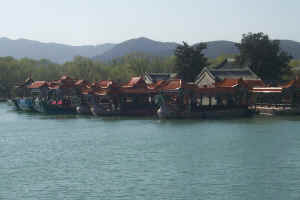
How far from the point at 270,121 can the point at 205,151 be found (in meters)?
24.7

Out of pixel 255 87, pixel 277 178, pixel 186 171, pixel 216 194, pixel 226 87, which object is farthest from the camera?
pixel 255 87

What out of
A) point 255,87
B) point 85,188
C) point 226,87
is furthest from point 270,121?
point 85,188

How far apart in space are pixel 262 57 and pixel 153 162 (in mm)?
68555

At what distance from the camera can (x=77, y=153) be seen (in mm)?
41219

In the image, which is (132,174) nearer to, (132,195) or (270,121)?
(132,195)

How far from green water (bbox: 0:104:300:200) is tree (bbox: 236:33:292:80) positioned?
4256cm

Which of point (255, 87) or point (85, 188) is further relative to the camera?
point (255, 87)

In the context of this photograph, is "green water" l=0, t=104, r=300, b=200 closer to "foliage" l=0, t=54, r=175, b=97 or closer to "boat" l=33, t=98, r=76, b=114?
"boat" l=33, t=98, r=76, b=114

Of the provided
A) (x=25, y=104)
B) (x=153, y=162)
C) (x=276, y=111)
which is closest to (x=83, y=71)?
(x=25, y=104)

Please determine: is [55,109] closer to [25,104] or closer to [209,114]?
[25,104]

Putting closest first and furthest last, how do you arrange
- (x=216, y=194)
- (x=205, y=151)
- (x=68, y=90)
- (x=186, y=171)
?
(x=216, y=194) < (x=186, y=171) < (x=205, y=151) < (x=68, y=90)

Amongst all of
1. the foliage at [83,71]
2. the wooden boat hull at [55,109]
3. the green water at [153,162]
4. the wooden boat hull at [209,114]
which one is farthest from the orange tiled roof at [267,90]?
the foliage at [83,71]

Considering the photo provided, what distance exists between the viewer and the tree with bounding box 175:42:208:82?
344ft

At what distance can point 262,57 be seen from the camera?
100625 millimetres
